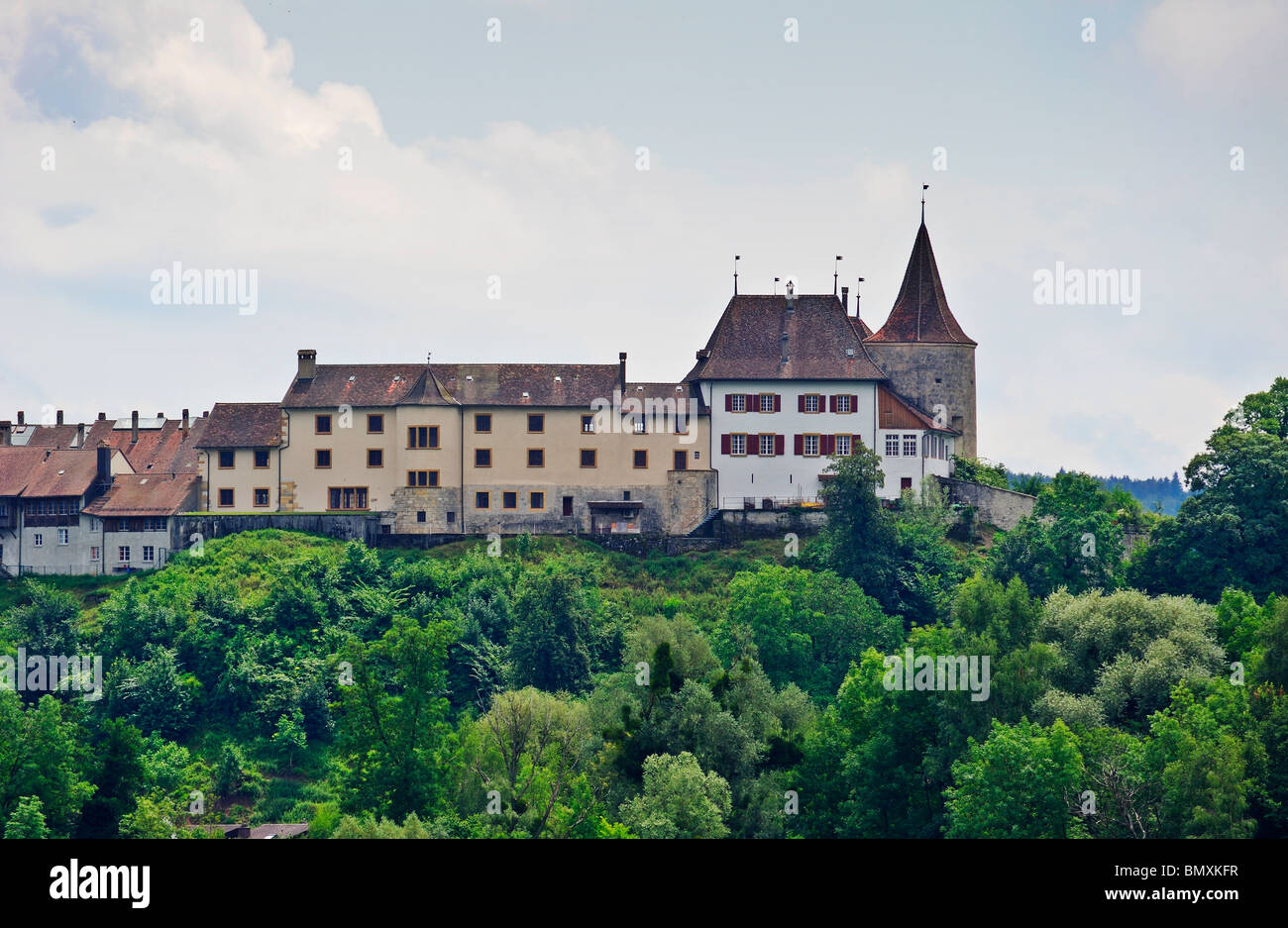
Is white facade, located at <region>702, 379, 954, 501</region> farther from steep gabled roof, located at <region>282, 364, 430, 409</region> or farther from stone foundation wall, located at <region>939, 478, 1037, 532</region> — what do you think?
steep gabled roof, located at <region>282, 364, 430, 409</region>

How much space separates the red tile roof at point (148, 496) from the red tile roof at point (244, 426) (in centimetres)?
→ 191

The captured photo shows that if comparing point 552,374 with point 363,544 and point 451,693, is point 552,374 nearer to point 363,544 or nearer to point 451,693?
point 363,544

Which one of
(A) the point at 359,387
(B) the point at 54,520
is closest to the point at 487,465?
(A) the point at 359,387

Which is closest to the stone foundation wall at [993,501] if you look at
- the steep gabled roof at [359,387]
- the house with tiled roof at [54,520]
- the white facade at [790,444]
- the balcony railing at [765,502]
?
the white facade at [790,444]

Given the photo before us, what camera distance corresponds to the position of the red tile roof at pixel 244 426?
66.6m

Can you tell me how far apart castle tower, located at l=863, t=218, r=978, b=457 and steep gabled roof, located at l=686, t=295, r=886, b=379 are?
1240 mm

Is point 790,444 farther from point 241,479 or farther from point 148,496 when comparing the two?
point 148,496

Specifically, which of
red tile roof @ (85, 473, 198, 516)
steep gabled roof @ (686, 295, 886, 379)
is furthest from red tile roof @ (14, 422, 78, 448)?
steep gabled roof @ (686, 295, 886, 379)

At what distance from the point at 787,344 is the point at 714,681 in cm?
2116

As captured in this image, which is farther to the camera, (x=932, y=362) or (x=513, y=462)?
(x=932, y=362)

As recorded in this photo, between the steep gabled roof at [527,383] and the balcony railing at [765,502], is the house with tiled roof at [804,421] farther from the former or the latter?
the steep gabled roof at [527,383]

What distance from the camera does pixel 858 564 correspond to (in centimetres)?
6222

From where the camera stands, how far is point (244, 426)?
67.4m
